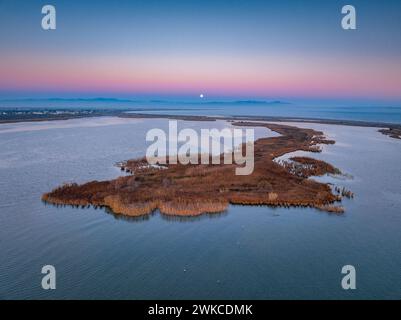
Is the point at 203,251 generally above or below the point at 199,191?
below

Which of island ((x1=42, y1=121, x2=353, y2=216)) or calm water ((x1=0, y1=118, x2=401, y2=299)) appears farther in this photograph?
island ((x1=42, y1=121, x2=353, y2=216))

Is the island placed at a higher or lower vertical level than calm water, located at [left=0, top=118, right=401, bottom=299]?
higher

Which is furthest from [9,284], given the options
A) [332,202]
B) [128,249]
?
[332,202]

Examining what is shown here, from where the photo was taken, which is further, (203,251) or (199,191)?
(199,191)
